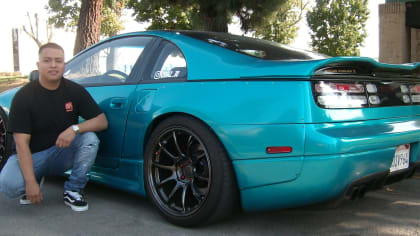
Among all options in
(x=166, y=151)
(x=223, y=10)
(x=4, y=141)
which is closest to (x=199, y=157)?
(x=166, y=151)

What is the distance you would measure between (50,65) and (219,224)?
5.54 feet

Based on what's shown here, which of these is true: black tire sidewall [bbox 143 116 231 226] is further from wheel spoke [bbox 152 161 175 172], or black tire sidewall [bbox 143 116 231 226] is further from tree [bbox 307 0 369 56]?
tree [bbox 307 0 369 56]

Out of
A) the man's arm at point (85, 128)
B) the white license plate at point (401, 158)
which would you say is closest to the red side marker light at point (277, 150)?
the white license plate at point (401, 158)

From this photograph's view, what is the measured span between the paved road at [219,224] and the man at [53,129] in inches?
7.0

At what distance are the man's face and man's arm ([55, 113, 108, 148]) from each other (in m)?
0.40

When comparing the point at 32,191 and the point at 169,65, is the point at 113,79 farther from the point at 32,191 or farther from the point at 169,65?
the point at 32,191

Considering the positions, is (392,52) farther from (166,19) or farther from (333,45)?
(333,45)

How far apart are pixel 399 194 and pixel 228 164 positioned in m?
1.91

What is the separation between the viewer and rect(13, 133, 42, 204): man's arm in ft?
9.61

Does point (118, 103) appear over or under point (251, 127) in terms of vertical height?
over

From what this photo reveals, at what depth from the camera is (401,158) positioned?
2.68 metres

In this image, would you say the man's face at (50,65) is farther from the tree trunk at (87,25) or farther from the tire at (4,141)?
the tree trunk at (87,25)

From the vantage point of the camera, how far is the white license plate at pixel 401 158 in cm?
262

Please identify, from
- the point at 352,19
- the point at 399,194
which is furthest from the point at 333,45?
the point at 399,194
